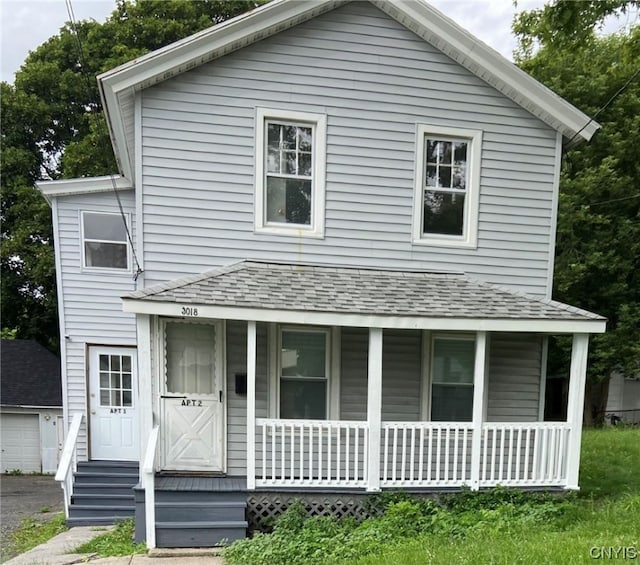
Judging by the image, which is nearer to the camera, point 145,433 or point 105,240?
point 145,433

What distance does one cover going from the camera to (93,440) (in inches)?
287

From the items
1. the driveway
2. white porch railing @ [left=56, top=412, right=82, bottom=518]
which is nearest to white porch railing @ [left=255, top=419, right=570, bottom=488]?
white porch railing @ [left=56, top=412, right=82, bottom=518]

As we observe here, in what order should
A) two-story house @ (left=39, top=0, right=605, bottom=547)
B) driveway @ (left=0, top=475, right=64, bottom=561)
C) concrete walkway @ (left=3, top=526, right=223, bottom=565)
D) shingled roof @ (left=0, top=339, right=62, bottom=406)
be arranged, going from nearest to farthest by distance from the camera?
concrete walkway @ (left=3, top=526, right=223, bottom=565), two-story house @ (left=39, top=0, right=605, bottom=547), driveway @ (left=0, top=475, right=64, bottom=561), shingled roof @ (left=0, top=339, right=62, bottom=406)

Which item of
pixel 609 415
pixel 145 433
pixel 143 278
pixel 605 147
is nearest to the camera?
pixel 145 433

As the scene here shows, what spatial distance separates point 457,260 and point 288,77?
11.8ft

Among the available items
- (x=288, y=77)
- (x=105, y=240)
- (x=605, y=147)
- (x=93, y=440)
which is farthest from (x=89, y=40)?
(x=605, y=147)

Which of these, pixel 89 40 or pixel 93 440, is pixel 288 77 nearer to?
pixel 93 440

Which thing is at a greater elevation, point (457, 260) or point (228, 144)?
point (228, 144)

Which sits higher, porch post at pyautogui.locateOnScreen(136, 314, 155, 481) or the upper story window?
the upper story window

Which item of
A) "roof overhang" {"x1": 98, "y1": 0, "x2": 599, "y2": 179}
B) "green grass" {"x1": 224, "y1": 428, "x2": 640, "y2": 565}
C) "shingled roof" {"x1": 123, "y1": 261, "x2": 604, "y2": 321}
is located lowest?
"green grass" {"x1": 224, "y1": 428, "x2": 640, "y2": 565}

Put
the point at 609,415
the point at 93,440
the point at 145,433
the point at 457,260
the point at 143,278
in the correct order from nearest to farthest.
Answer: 1. the point at 145,433
2. the point at 143,278
3. the point at 457,260
4. the point at 93,440
5. the point at 609,415

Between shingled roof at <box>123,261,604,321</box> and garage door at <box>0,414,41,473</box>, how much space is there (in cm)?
1160

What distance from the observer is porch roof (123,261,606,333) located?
15.9 ft

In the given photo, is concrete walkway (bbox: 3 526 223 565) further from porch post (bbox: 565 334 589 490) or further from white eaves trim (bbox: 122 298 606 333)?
porch post (bbox: 565 334 589 490)
